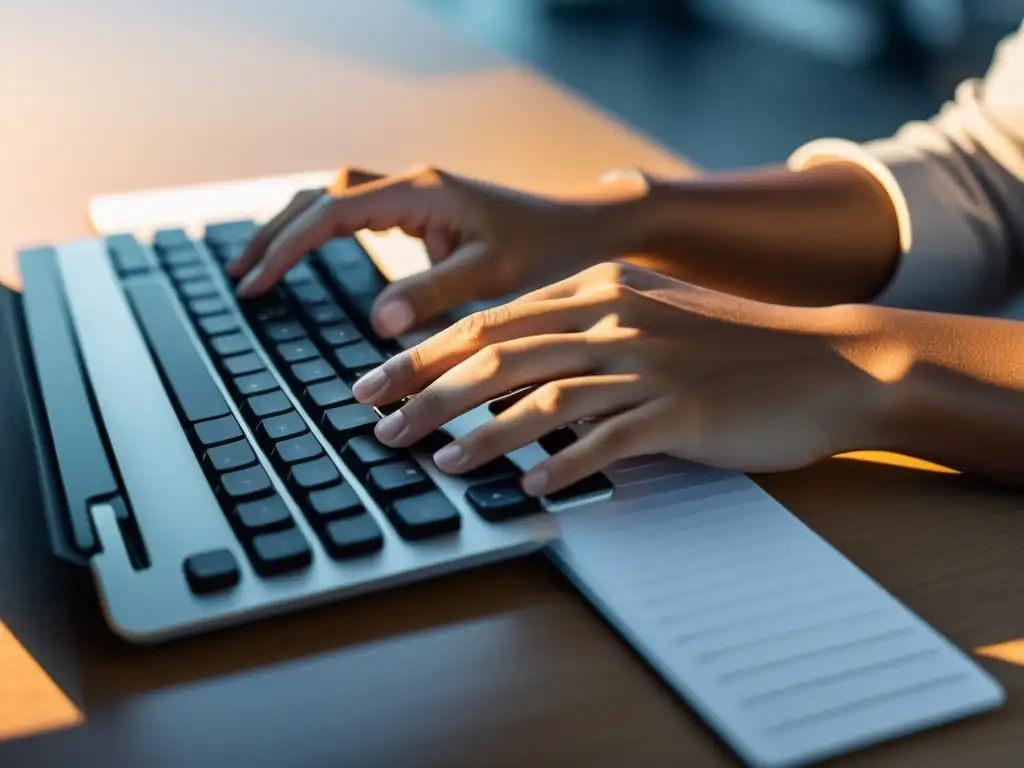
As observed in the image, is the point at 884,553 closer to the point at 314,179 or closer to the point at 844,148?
the point at 844,148

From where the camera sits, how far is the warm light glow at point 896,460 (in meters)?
0.58

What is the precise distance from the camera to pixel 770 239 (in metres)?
0.81

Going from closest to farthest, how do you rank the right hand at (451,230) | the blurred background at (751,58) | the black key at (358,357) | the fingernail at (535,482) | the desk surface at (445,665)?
the desk surface at (445,665), the fingernail at (535,482), the black key at (358,357), the right hand at (451,230), the blurred background at (751,58)

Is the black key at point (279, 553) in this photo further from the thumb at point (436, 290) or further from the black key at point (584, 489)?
the thumb at point (436, 290)

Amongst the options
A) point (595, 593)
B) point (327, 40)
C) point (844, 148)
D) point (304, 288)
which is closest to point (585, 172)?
point (844, 148)

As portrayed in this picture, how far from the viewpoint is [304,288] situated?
0.70 metres

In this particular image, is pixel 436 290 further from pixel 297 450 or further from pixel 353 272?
pixel 297 450

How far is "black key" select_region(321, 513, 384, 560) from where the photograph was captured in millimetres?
457

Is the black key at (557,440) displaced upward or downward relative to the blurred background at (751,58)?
upward

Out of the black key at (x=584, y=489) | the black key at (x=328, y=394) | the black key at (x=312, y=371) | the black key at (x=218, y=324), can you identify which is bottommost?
the black key at (x=584, y=489)

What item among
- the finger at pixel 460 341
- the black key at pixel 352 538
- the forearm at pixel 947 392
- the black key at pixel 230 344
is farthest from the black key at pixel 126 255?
the forearm at pixel 947 392

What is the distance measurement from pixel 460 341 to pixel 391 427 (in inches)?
2.7

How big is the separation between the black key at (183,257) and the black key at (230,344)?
117 millimetres

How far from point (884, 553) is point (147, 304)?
0.42m
